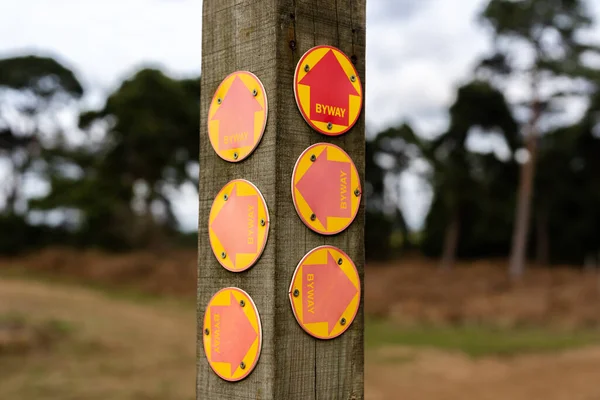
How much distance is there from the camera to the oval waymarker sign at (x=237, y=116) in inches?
60.9

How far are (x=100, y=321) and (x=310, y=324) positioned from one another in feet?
35.9

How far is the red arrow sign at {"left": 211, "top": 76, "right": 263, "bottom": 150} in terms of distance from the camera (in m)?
1.57

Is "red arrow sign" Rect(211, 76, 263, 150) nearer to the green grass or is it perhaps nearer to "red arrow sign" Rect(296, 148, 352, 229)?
"red arrow sign" Rect(296, 148, 352, 229)

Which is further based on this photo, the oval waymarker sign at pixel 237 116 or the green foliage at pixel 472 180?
the green foliage at pixel 472 180

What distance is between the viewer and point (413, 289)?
1780 centimetres

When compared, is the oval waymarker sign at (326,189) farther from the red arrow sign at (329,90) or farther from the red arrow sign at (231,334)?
the red arrow sign at (231,334)

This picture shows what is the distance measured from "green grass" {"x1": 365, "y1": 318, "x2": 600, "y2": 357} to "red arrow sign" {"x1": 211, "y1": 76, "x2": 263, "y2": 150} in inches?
380

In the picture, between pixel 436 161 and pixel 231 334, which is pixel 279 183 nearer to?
pixel 231 334

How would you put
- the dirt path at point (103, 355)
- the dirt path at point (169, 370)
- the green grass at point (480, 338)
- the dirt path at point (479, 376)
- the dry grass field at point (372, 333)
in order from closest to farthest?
1. the dirt path at point (103, 355)
2. the dirt path at point (169, 370)
3. the dirt path at point (479, 376)
4. the dry grass field at point (372, 333)
5. the green grass at point (480, 338)

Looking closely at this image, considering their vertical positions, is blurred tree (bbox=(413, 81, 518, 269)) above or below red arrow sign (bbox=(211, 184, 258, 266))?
above

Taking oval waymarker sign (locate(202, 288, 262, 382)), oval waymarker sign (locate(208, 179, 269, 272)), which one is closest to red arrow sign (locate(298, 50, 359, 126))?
oval waymarker sign (locate(208, 179, 269, 272))

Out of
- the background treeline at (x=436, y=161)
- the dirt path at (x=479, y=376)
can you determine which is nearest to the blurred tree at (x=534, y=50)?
the background treeline at (x=436, y=161)

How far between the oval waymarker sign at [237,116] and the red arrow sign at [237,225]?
4.0 inches

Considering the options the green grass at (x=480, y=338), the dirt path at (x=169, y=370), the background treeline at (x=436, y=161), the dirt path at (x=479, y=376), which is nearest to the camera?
the dirt path at (x=169, y=370)
